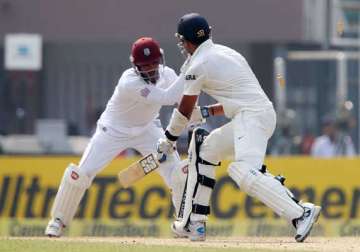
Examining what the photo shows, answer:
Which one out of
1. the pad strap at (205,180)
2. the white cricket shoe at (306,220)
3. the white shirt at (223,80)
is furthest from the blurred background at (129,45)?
the white cricket shoe at (306,220)

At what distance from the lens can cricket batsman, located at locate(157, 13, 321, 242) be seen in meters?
12.8

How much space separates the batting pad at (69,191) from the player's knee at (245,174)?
8.64ft

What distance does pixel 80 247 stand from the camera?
12.7 m

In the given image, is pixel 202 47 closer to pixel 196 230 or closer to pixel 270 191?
pixel 270 191

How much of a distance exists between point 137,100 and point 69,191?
1242 millimetres

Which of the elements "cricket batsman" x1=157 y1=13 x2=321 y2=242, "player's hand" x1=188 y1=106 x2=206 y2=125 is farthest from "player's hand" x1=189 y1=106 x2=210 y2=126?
"cricket batsman" x1=157 y1=13 x2=321 y2=242

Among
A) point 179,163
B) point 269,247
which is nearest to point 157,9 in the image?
point 179,163

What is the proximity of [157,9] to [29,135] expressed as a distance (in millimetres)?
3954

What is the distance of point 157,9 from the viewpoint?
1144 inches

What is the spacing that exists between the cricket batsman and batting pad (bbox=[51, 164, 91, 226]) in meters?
1.64

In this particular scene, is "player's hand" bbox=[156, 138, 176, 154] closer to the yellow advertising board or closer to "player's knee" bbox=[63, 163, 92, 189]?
"player's knee" bbox=[63, 163, 92, 189]

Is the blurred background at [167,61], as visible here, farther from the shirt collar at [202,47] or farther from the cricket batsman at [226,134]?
the shirt collar at [202,47]

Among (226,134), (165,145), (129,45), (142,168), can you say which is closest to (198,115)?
(165,145)

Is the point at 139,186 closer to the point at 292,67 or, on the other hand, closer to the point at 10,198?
the point at 10,198
